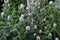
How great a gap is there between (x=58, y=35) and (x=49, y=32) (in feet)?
0.63

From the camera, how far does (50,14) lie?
10.4 feet

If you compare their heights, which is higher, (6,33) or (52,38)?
(6,33)

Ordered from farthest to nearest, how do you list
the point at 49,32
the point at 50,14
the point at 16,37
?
the point at 50,14
the point at 49,32
the point at 16,37

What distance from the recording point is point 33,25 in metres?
3.05

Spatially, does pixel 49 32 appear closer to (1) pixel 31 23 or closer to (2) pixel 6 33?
(1) pixel 31 23

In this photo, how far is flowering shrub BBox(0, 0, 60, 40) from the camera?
279 cm

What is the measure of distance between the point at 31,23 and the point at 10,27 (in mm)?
352

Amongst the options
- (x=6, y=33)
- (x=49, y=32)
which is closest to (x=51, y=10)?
(x=49, y=32)

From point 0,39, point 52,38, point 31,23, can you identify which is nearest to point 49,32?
point 52,38

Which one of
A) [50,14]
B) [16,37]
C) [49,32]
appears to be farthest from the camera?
[50,14]

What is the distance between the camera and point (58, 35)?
10.0ft

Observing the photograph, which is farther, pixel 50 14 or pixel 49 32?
pixel 50 14

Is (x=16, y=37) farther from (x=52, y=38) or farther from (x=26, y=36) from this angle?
(x=52, y=38)

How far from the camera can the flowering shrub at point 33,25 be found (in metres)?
2.79
